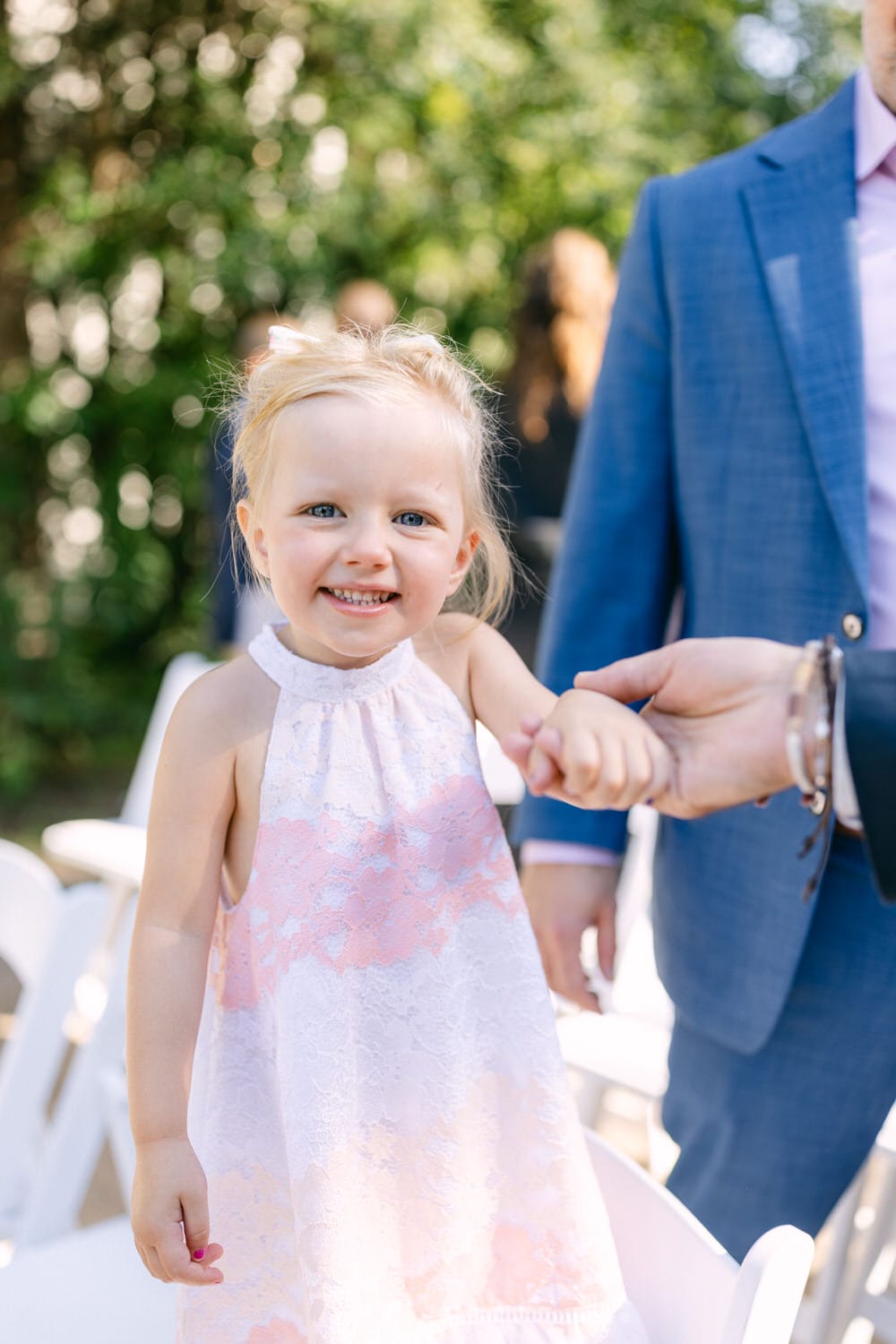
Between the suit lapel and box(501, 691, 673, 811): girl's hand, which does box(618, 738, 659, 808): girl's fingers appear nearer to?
box(501, 691, 673, 811): girl's hand

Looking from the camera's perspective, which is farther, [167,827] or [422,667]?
[422,667]

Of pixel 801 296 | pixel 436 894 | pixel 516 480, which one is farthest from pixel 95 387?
pixel 436 894

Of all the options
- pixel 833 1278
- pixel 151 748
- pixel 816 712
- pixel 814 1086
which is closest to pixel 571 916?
pixel 814 1086

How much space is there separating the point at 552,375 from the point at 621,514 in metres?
2.11

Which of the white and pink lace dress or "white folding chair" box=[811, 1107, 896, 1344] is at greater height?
the white and pink lace dress

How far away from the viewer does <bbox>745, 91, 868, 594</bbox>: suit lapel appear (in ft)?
4.51

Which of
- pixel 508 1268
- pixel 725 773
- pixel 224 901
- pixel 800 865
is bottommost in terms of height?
pixel 508 1268

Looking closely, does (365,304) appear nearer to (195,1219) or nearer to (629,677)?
(629,677)

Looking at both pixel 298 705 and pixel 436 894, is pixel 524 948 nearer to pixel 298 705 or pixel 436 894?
pixel 436 894

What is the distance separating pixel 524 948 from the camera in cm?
105

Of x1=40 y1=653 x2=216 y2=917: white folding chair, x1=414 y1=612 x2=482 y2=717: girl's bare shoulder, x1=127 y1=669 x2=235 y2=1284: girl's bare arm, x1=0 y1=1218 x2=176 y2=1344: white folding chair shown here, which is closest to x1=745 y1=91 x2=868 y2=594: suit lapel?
x1=414 y1=612 x2=482 y2=717: girl's bare shoulder

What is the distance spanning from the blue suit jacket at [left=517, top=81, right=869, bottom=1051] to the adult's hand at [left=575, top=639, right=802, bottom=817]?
0.37 m

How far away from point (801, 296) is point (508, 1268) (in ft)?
3.43

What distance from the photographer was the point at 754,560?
150 centimetres
